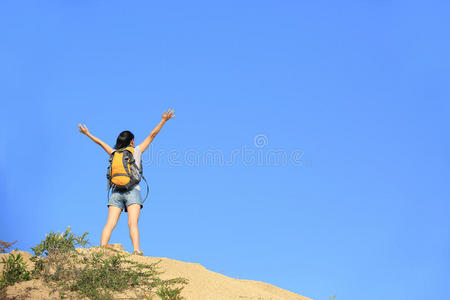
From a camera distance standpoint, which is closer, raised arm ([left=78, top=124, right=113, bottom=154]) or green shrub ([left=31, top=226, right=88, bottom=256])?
green shrub ([left=31, top=226, right=88, bottom=256])

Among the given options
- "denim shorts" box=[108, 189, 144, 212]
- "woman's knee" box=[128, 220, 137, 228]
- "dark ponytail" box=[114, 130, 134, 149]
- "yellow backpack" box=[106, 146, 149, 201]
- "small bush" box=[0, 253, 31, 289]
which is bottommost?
"small bush" box=[0, 253, 31, 289]

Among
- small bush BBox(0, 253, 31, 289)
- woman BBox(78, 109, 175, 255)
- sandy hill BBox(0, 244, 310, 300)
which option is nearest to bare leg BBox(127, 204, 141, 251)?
woman BBox(78, 109, 175, 255)

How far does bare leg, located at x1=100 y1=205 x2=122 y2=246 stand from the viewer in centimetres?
961

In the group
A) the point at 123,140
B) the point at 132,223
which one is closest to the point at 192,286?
the point at 132,223

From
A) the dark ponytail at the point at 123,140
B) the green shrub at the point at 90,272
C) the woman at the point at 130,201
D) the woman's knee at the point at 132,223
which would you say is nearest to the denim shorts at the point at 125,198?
the woman at the point at 130,201

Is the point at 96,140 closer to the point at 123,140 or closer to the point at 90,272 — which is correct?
the point at 123,140

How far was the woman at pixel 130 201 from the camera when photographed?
9.65m

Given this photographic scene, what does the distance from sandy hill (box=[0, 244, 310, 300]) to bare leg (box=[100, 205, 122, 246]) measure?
61 centimetres

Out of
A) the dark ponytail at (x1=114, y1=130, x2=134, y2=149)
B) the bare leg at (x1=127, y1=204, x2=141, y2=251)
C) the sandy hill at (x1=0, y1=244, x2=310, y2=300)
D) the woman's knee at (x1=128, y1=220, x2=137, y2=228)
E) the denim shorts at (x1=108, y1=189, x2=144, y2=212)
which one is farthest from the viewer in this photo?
the dark ponytail at (x1=114, y1=130, x2=134, y2=149)

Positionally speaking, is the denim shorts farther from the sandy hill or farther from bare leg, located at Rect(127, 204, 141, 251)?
the sandy hill

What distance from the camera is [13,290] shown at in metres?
7.15

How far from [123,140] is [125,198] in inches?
51.2

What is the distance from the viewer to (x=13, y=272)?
7.41 metres

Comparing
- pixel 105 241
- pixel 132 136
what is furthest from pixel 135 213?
pixel 132 136
